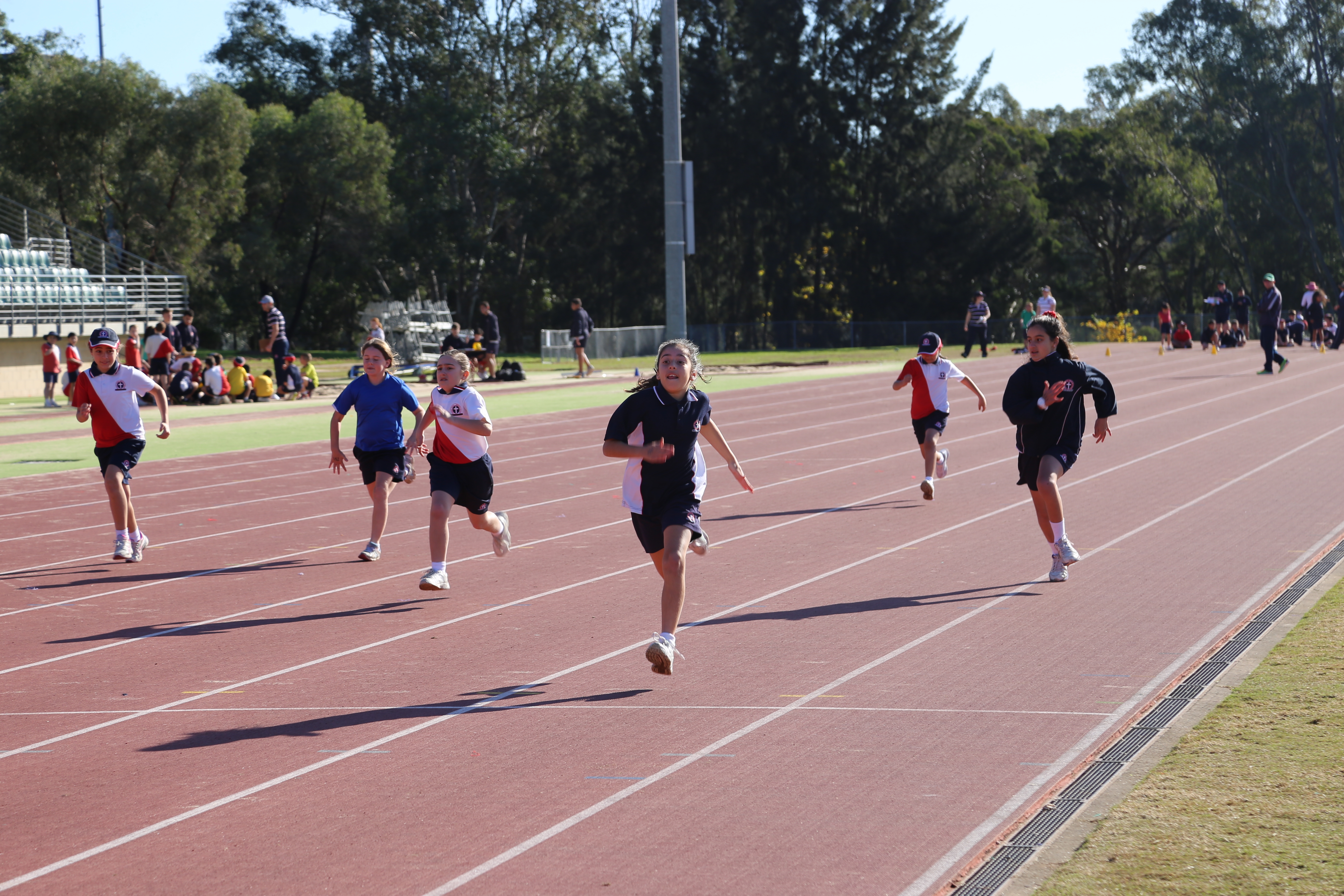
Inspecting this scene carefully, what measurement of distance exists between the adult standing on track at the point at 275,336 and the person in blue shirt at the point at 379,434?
64.6 feet

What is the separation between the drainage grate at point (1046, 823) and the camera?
497cm

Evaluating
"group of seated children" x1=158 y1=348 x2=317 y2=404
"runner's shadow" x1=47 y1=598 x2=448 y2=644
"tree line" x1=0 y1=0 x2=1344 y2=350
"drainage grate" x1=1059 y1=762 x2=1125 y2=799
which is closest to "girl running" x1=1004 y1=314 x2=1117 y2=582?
"drainage grate" x1=1059 y1=762 x2=1125 y2=799

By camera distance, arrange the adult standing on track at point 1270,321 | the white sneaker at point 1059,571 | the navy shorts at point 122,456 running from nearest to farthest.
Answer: the white sneaker at point 1059,571 < the navy shorts at point 122,456 < the adult standing on track at point 1270,321

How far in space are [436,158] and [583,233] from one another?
716 cm

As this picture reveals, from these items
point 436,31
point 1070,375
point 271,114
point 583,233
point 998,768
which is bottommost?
point 998,768

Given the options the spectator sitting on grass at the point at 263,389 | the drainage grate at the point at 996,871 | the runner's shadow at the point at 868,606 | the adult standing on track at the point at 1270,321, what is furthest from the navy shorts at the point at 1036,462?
the spectator sitting on grass at the point at 263,389

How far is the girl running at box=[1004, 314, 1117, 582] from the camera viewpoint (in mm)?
9867

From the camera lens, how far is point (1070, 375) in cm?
986

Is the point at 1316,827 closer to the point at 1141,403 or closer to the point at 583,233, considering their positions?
the point at 1141,403

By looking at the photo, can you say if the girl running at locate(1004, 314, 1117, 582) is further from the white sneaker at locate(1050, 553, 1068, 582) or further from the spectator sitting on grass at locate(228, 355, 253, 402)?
the spectator sitting on grass at locate(228, 355, 253, 402)

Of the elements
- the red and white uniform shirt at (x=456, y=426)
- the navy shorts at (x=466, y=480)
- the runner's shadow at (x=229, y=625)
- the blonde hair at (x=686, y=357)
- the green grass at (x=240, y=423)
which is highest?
the blonde hair at (x=686, y=357)

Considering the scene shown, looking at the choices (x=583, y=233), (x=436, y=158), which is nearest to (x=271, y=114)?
(x=436, y=158)

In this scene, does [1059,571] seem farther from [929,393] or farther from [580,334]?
[580,334]

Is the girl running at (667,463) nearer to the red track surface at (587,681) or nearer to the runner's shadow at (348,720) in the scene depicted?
the runner's shadow at (348,720)
